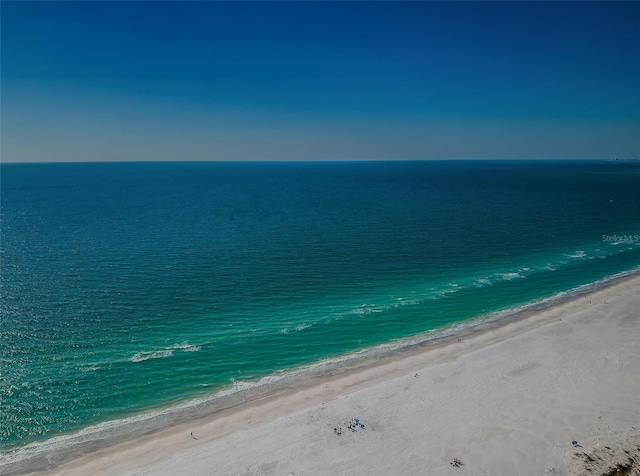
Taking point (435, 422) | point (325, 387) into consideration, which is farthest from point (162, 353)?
point (435, 422)

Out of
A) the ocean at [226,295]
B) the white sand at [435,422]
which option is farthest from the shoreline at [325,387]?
the ocean at [226,295]

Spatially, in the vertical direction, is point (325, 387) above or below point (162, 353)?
below

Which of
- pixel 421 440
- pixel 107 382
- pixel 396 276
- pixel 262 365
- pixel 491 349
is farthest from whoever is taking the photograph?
pixel 396 276

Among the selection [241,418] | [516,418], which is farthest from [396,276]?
[241,418]

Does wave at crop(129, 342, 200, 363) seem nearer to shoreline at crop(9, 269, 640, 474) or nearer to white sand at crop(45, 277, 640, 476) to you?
shoreline at crop(9, 269, 640, 474)

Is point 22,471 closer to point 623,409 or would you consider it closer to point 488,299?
point 623,409

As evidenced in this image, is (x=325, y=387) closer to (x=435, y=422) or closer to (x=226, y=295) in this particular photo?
(x=435, y=422)
